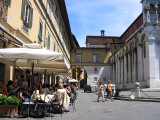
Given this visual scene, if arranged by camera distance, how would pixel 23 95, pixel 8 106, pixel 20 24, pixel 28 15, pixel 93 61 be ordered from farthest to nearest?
1. pixel 93 61
2. pixel 28 15
3. pixel 20 24
4. pixel 23 95
5. pixel 8 106

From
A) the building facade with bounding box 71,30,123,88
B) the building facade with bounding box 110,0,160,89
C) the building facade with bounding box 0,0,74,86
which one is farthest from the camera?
the building facade with bounding box 71,30,123,88

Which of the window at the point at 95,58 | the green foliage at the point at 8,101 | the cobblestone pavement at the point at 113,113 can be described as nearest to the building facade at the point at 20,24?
the cobblestone pavement at the point at 113,113

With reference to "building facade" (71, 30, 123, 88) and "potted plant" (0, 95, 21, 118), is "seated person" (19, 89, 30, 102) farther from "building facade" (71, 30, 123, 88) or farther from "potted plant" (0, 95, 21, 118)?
"building facade" (71, 30, 123, 88)

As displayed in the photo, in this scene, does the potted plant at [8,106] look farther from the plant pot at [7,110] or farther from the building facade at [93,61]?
the building facade at [93,61]

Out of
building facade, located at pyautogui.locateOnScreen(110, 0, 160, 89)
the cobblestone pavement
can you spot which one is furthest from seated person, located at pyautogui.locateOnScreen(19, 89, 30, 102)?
building facade, located at pyautogui.locateOnScreen(110, 0, 160, 89)

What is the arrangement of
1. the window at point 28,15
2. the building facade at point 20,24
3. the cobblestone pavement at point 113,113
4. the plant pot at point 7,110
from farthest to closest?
the window at point 28,15 < the building facade at point 20,24 < the cobblestone pavement at point 113,113 < the plant pot at point 7,110

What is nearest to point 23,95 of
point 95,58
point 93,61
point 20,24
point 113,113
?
point 113,113

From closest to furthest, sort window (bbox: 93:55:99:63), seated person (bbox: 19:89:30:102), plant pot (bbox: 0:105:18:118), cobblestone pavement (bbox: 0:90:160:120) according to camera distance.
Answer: plant pot (bbox: 0:105:18:118) → seated person (bbox: 19:89:30:102) → cobblestone pavement (bbox: 0:90:160:120) → window (bbox: 93:55:99:63)

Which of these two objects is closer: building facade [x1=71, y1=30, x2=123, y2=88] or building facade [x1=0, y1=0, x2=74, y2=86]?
building facade [x1=0, y1=0, x2=74, y2=86]

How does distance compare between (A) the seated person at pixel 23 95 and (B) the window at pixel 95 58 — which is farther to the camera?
(B) the window at pixel 95 58

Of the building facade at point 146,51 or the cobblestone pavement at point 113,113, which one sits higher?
the building facade at point 146,51

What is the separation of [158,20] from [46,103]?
2403 centimetres

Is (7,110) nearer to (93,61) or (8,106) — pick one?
(8,106)


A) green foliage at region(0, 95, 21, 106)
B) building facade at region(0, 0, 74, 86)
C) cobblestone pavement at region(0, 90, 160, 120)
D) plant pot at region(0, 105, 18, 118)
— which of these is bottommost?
cobblestone pavement at region(0, 90, 160, 120)
